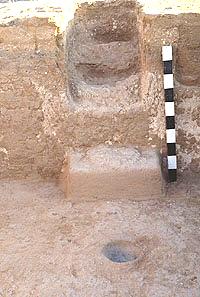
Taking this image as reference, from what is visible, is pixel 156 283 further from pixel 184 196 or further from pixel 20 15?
pixel 20 15

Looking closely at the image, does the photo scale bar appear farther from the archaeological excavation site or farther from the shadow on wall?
the shadow on wall

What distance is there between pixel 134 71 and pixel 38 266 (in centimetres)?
173

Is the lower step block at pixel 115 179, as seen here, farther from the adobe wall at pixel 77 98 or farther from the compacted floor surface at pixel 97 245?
the adobe wall at pixel 77 98

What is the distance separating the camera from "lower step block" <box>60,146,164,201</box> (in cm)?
370

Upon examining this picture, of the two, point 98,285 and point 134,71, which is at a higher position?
point 134,71

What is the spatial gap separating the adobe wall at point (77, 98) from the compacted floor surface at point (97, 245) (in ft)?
0.95

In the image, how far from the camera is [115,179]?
12.2 feet

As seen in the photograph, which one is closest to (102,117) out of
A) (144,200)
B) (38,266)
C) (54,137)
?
(54,137)

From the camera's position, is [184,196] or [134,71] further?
[134,71]

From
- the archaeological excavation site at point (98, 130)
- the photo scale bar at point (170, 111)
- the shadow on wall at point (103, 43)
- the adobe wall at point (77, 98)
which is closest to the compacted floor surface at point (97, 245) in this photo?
the archaeological excavation site at point (98, 130)

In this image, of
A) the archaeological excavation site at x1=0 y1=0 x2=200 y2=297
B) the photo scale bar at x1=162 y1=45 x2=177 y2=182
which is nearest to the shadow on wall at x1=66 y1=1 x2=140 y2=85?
the archaeological excavation site at x1=0 y1=0 x2=200 y2=297

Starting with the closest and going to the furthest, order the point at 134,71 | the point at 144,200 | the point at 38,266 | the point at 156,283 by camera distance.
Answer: the point at 156,283, the point at 38,266, the point at 144,200, the point at 134,71

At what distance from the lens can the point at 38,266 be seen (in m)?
3.08

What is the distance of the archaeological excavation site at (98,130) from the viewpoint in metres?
3.47
